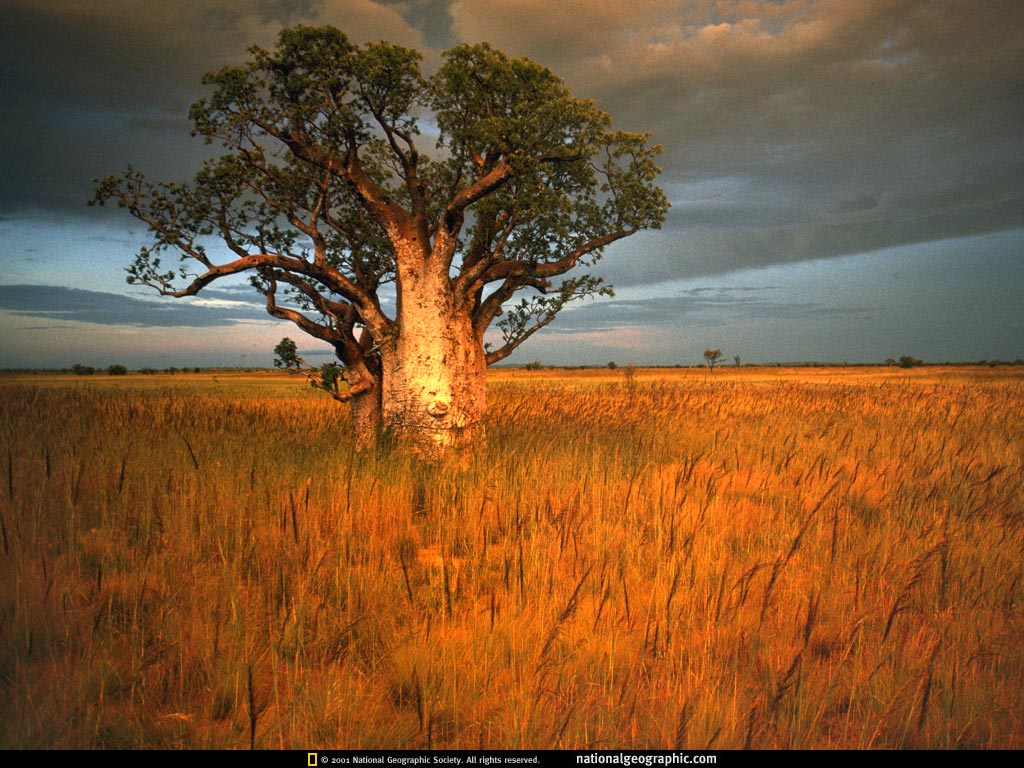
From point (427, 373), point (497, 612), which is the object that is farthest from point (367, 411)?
point (497, 612)

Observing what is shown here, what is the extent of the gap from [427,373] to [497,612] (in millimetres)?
5159

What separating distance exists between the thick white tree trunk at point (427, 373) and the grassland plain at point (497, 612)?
4.60ft

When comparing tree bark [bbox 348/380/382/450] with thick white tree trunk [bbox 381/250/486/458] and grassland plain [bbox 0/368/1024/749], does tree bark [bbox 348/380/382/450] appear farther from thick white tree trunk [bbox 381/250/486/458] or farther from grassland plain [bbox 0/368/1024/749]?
grassland plain [bbox 0/368/1024/749]

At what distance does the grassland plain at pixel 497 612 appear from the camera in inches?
90.7

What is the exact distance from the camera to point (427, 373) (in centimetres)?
790

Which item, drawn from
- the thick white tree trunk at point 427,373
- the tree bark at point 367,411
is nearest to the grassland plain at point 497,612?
the thick white tree trunk at point 427,373

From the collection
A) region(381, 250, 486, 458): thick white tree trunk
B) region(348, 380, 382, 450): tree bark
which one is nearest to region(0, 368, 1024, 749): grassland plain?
region(381, 250, 486, 458): thick white tree trunk

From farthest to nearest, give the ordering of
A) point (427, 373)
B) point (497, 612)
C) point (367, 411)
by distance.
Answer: point (367, 411), point (427, 373), point (497, 612)

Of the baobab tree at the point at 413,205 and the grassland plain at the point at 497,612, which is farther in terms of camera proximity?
the baobab tree at the point at 413,205

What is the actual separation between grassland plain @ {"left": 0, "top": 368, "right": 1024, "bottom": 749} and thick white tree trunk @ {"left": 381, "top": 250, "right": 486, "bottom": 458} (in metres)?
1.40

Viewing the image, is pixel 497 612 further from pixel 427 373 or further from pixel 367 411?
pixel 367 411

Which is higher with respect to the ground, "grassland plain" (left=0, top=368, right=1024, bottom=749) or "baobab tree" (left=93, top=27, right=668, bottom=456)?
"baobab tree" (left=93, top=27, right=668, bottom=456)

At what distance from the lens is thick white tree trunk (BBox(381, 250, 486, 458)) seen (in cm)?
786

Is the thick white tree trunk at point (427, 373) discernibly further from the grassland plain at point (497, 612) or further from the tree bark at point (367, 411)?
the grassland plain at point (497, 612)
